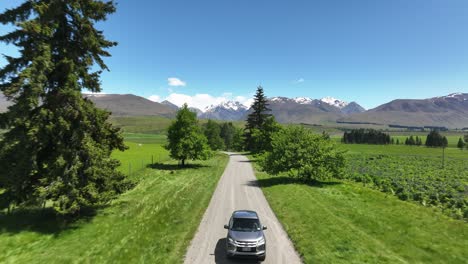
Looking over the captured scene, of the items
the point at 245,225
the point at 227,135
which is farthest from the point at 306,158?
the point at 227,135

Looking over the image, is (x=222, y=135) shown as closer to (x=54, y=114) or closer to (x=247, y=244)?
(x=54, y=114)

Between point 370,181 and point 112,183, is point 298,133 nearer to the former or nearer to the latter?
point 370,181

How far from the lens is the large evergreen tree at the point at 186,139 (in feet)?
139

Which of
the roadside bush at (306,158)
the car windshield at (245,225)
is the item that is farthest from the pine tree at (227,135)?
the car windshield at (245,225)

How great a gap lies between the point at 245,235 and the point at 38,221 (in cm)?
1271

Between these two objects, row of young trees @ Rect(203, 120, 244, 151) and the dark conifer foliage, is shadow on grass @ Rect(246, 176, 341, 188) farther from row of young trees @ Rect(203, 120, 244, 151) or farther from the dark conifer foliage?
the dark conifer foliage

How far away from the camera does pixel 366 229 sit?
650 inches

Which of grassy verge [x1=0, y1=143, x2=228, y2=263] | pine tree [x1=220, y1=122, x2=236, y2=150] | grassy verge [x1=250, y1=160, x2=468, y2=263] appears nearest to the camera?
grassy verge [x1=0, y1=143, x2=228, y2=263]

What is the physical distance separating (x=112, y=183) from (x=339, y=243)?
1382 cm

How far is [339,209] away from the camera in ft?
67.8

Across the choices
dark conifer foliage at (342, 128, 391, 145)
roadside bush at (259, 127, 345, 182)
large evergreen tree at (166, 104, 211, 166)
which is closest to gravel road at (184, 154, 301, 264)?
roadside bush at (259, 127, 345, 182)

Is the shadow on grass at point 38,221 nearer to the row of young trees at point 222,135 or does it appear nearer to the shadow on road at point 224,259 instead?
the shadow on road at point 224,259

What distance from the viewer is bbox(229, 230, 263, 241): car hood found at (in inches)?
492

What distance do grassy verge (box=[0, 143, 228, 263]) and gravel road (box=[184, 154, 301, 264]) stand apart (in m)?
0.67
